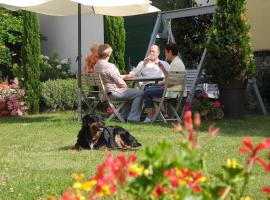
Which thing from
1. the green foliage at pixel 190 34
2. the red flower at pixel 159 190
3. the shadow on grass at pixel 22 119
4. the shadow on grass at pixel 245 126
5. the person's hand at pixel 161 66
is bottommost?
the shadow on grass at pixel 22 119

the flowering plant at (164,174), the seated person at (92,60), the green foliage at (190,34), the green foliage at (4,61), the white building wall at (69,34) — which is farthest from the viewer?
the white building wall at (69,34)

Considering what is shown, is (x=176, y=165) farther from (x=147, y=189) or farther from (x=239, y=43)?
(x=239, y=43)

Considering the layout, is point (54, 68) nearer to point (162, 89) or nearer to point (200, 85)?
point (200, 85)

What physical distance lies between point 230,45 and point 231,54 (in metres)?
0.15

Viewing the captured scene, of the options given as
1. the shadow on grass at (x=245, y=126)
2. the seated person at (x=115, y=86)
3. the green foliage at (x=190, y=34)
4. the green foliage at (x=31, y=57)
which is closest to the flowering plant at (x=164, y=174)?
the shadow on grass at (x=245, y=126)

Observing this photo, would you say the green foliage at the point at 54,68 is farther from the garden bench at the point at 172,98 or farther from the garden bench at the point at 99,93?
the garden bench at the point at 172,98

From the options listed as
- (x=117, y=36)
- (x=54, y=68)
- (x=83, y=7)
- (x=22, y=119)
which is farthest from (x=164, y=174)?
(x=54, y=68)

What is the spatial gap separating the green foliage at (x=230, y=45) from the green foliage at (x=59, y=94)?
12.1ft

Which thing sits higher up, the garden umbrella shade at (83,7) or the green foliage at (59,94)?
the garden umbrella shade at (83,7)

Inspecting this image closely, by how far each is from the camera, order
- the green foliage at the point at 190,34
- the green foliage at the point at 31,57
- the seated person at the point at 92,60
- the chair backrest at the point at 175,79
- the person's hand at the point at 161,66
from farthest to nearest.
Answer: the green foliage at the point at 31,57, the green foliage at the point at 190,34, the seated person at the point at 92,60, the person's hand at the point at 161,66, the chair backrest at the point at 175,79

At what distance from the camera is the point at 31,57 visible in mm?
12539

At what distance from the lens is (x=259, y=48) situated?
11828 mm

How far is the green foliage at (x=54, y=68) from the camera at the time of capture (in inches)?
548

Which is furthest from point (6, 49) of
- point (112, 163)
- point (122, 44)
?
point (112, 163)
